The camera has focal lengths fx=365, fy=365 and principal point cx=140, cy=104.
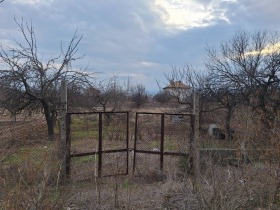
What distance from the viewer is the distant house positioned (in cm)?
2367

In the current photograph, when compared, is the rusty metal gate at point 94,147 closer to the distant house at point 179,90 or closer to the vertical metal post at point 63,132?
the vertical metal post at point 63,132

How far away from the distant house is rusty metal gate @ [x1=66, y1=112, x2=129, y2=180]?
1196 cm

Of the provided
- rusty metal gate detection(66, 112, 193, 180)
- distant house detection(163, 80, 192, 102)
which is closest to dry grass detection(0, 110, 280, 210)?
rusty metal gate detection(66, 112, 193, 180)

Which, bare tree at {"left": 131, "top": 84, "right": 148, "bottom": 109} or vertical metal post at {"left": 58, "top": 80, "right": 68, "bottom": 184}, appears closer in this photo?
vertical metal post at {"left": 58, "top": 80, "right": 68, "bottom": 184}

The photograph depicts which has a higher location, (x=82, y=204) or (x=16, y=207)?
(x=16, y=207)

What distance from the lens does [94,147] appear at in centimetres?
1034

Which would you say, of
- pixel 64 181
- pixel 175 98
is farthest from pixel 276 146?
pixel 175 98

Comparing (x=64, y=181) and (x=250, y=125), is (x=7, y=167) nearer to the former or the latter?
(x=64, y=181)

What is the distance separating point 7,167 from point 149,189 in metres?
3.27

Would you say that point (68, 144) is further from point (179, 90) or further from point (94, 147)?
point (179, 90)

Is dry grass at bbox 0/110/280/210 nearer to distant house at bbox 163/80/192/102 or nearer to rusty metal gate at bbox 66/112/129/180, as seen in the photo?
rusty metal gate at bbox 66/112/129/180

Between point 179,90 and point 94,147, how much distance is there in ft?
46.2

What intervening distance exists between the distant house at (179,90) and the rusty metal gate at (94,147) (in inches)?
471

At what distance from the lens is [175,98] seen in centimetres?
2397
